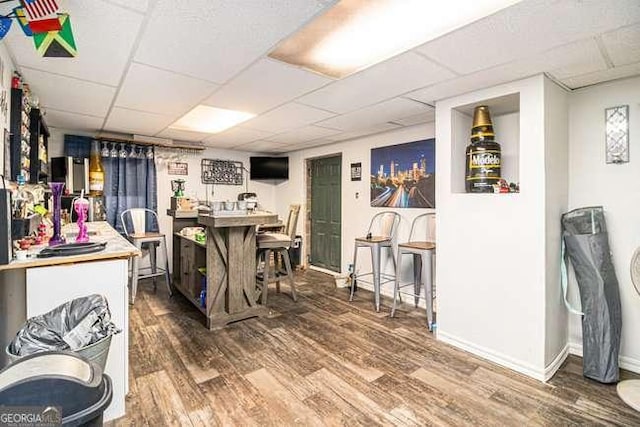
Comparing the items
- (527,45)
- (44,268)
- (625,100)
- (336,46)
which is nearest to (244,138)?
(336,46)

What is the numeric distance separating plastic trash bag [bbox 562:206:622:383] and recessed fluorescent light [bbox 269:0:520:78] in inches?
64.6

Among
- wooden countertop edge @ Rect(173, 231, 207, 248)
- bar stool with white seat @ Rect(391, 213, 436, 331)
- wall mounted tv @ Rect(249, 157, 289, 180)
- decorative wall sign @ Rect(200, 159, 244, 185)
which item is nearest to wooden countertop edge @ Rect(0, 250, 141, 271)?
wooden countertop edge @ Rect(173, 231, 207, 248)

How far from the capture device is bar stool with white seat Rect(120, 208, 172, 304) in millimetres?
3686

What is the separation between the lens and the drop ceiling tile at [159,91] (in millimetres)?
2252

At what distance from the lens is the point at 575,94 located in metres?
2.51

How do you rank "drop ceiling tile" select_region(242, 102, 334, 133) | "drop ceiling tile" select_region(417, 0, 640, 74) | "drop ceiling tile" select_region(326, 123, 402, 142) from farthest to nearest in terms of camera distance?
"drop ceiling tile" select_region(326, 123, 402, 142) → "drop ceiling tile" select_region(242, 102, 334, 133) → "drop ceiling tile" select_region(417, 0, 640, 74)

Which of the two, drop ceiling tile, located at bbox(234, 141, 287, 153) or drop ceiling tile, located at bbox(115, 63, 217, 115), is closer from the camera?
drop ceiling tile, located at bbox(115, 63, 217, 115)

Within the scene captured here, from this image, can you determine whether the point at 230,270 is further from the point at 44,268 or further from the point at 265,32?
the point at 265,32

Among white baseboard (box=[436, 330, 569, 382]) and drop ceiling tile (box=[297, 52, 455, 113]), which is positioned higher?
drop ceiling tile (box=[297, 52, 455, 113])

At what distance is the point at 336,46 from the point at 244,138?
112 inches

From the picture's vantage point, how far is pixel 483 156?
251cm

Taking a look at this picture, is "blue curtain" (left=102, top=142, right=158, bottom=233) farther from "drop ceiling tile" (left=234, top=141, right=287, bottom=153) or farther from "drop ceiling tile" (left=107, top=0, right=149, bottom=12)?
"drop ceiling tile" (left=107, top=0, right=149, bottom=12)

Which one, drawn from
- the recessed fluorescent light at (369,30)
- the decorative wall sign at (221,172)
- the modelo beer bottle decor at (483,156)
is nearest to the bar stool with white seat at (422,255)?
the modelo beer bottle decor at (483,156)

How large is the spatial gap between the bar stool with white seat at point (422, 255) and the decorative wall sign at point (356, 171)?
1152mm
